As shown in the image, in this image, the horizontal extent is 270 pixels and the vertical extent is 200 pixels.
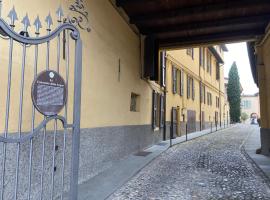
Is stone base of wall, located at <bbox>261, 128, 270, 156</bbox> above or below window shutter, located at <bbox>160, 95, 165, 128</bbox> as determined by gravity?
below

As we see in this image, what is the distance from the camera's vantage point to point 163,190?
230 inches

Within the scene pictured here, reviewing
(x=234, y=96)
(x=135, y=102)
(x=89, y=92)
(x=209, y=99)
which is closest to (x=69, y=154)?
(x=89, y=92)

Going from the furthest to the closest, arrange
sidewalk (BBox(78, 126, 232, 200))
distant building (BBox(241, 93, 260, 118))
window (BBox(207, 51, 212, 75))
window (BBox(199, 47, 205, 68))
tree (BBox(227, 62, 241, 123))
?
distant building (BBox(241, 93, 260, 118)) < tree (BBox(227, 62, 241, 123)) < window (BBox(207, 51, 212, 75)) < window (BBox(199, 47, 205, 68)) < sidewalk (BBox(78, 126, 232, 200))

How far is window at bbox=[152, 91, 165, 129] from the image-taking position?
1274 cm

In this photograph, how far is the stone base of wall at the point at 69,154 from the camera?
12.8ft

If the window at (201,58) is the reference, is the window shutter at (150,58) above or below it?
below

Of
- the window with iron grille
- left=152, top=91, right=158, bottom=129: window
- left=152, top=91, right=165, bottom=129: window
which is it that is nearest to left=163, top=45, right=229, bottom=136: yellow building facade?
the window with iron grille

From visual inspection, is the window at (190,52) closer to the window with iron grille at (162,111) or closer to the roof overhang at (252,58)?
the window with iron grille at (162,111)

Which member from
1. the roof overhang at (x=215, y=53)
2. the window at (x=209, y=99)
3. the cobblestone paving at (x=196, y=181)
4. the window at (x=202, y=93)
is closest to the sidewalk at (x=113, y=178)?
the cobblestone paving at (x=196, y=181)

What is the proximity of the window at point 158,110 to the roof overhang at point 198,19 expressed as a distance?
259cm

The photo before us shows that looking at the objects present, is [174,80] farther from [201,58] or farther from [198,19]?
[201,58]

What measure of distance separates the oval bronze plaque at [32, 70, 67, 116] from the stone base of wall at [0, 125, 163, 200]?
1.68ft

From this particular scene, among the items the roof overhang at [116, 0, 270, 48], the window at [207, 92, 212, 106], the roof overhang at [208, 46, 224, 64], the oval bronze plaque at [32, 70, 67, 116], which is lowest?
the oval bronze plaque at [32, 70, 67, 116]

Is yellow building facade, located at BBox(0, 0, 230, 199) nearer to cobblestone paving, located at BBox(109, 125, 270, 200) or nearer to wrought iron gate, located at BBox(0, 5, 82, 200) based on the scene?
wrought iron gate, located at BBox(0, 5, 82, 200)
